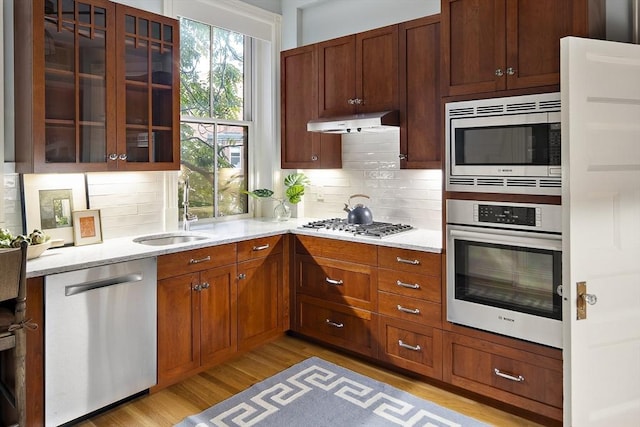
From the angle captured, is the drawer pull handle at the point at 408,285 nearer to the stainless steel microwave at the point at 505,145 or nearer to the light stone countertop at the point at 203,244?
the light stone countertop at the point at 203,244

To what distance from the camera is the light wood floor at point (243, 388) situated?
2.60 m

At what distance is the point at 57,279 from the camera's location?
7.70ft

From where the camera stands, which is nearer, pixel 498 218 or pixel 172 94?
pixel 498 218

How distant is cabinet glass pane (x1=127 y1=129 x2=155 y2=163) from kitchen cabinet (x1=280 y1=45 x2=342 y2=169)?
1.28 m

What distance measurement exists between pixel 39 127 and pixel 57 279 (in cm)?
86

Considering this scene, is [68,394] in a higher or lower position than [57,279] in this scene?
lower

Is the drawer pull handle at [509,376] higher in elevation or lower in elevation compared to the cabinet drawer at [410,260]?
lower

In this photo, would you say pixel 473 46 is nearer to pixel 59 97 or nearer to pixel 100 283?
pixel 59 97

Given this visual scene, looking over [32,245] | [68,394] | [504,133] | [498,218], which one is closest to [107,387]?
[68,394]

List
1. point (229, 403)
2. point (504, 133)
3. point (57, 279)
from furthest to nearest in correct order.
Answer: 1. point (229, 403)
2. point (504, 133)
3. point (57, 279)

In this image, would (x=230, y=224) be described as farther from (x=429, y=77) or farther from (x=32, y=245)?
(x=429, y=77)

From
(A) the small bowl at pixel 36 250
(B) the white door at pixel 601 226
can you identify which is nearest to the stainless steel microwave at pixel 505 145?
(B) the white door at pixel 601 226

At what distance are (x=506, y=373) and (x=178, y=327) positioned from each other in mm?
1990

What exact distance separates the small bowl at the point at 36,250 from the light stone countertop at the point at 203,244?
0.10ft
